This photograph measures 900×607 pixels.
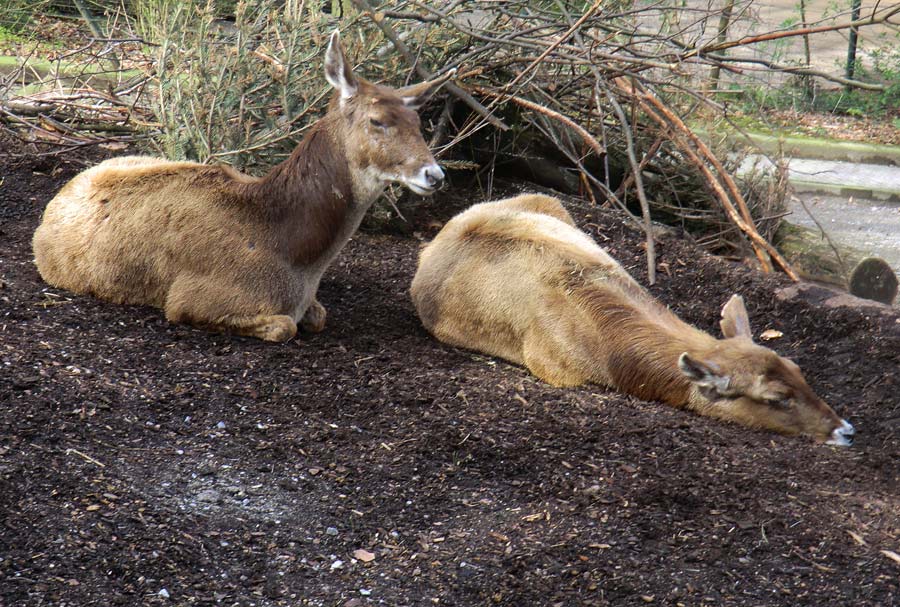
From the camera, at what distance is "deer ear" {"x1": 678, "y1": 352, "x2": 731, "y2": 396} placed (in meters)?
6.03

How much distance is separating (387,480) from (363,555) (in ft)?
1.95

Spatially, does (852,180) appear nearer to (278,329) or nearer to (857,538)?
(278,329)

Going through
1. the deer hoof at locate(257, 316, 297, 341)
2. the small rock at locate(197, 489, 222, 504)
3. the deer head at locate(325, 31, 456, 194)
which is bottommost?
the small rock at locate(197, 489, 222, 504)

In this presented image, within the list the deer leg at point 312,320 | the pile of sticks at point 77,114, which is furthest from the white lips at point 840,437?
the pile of sticks at point 77,114

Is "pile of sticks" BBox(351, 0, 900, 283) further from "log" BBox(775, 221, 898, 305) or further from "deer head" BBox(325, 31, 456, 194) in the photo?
"deer head" BBox(325, 31, 456, 194)

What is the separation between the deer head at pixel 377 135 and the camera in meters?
6.35

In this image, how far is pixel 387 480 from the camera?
5090mm

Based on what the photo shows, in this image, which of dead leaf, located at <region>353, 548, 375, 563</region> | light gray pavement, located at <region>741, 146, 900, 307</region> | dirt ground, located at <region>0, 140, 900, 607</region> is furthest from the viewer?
light gray pavement, located at <region>741, 146, 900, 307</region>

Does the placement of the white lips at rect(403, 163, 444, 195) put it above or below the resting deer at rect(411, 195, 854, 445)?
above

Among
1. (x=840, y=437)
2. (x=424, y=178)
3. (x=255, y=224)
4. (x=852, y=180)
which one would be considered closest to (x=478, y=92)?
(x=424, y=178)

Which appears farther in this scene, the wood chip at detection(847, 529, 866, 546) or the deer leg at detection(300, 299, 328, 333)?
the deer leg at detection(300, 299, 328, 333)

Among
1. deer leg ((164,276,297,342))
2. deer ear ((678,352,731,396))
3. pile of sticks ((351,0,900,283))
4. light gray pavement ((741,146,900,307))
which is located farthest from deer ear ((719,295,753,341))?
light gray pavement ((741,146,900,307))

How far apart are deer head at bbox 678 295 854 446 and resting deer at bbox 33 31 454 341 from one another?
6.30 feet

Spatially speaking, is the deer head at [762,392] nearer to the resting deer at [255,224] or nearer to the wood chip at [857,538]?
the wood chip at [857,538]
